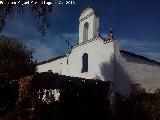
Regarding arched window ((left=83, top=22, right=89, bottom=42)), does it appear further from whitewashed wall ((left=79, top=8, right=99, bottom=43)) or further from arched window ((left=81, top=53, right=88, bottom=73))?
arched window ((left=81, top=53, right=88, bottom=73))

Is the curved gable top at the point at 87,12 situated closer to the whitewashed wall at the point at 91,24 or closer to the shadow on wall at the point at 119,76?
the whitewashed wall at the point at 91,24

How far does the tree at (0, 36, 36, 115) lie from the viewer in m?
28.4

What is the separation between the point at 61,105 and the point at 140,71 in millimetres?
7897

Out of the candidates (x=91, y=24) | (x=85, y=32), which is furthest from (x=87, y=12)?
(x=85, y=32)

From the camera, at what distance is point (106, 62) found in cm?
2578

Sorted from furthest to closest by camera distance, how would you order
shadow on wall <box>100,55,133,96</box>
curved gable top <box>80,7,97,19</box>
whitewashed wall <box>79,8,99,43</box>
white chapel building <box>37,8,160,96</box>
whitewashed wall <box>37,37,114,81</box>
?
curved gable top <box>80,7,97,19</box>
whitewashed wall <box>79,8,99,43</box>
whitewashed wall <box>37,37,114,81</box>
white chapel building <box>37,8,160,96</box>
shadow on wall <box>100,55,133,96</box>

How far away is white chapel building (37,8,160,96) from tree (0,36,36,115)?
189 inches

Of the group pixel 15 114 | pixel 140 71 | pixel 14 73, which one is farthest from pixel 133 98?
pixel 14 73

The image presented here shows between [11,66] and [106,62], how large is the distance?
10289mm

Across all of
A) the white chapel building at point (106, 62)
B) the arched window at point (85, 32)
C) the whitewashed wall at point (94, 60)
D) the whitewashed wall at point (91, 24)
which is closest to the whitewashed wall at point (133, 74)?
the white chapel building at point (106, 62)

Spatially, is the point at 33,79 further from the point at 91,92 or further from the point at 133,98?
the point at 133,98

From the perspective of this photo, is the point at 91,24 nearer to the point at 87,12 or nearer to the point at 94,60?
the point at 87,12

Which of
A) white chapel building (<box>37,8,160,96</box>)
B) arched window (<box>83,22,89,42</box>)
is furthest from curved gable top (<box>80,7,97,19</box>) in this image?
arched window (<box>83,22,89,42</box>)

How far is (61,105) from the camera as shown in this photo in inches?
950
